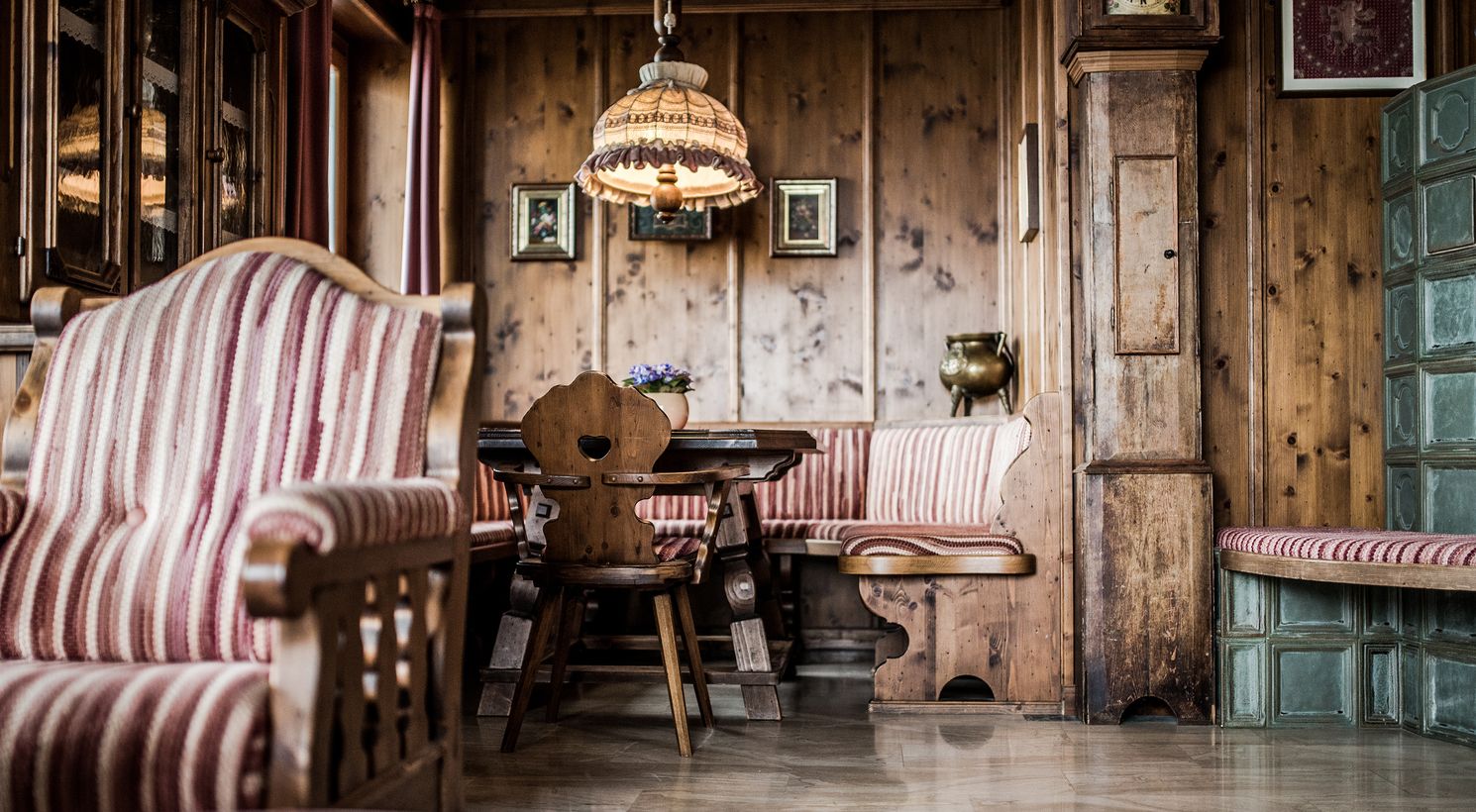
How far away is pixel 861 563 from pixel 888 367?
6.16ft

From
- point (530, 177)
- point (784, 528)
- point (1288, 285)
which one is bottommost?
point (784, 528)

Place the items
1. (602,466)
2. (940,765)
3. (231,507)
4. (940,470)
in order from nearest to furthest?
(231,507), (940,765), (602,466), (940,470)

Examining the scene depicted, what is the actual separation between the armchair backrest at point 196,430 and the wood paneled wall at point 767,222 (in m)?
3.79

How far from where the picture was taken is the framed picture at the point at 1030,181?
466 cm

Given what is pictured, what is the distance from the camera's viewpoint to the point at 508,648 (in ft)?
12.8

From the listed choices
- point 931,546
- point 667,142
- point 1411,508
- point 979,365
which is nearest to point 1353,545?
point 1411,508

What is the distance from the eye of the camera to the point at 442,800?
1.89 meters

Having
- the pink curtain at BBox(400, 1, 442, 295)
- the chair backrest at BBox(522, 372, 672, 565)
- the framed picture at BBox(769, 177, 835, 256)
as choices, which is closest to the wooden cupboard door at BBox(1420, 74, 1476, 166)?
the chair backrest at BBox(522, 372, 672, 565)

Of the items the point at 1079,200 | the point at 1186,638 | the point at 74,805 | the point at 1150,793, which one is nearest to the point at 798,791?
the point at 1150,793

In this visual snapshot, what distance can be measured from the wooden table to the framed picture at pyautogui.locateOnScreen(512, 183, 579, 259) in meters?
2.13

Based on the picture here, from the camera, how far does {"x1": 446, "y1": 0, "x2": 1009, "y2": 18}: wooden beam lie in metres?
5.73

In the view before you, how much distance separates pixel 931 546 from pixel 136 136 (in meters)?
2.65

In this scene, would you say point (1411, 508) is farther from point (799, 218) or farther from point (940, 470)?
point (799, 218)

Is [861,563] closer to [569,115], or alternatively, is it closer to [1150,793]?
[1150,793]
